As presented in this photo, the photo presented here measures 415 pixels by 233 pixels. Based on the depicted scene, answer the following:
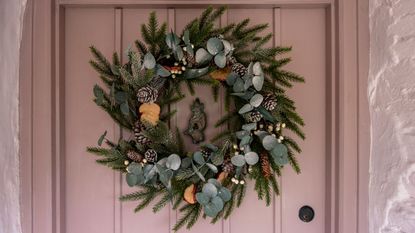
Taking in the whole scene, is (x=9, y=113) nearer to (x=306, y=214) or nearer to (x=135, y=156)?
(x=135, y=156)

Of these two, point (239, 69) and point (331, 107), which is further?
point (331, 107)

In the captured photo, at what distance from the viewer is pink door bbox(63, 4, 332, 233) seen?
930 mm

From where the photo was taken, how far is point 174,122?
93 cm

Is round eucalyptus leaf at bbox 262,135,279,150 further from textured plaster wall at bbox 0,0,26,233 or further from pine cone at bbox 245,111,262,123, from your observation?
textured plaster wall at bbox 0,0,26,233

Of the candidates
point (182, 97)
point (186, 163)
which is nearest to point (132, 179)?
point (186, 163)

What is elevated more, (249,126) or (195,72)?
(195,72)

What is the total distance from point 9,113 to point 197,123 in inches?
18.8

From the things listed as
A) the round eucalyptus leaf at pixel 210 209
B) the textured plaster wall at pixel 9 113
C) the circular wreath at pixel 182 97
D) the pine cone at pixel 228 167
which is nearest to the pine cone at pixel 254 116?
the circular wreath at pixel 182 97

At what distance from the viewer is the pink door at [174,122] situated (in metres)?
0.93

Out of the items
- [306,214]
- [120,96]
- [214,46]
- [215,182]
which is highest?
[214,46]

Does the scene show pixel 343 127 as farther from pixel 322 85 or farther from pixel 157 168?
pixel 157 168

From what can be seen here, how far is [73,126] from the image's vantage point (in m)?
0.94

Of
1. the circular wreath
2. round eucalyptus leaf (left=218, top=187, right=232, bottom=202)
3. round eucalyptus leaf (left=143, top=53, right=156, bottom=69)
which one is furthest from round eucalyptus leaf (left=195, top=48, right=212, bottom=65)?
round eucalyptus leaf (left=218, top=187, right=232, bottom=202)

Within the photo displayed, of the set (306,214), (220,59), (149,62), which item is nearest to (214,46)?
(220,59)
